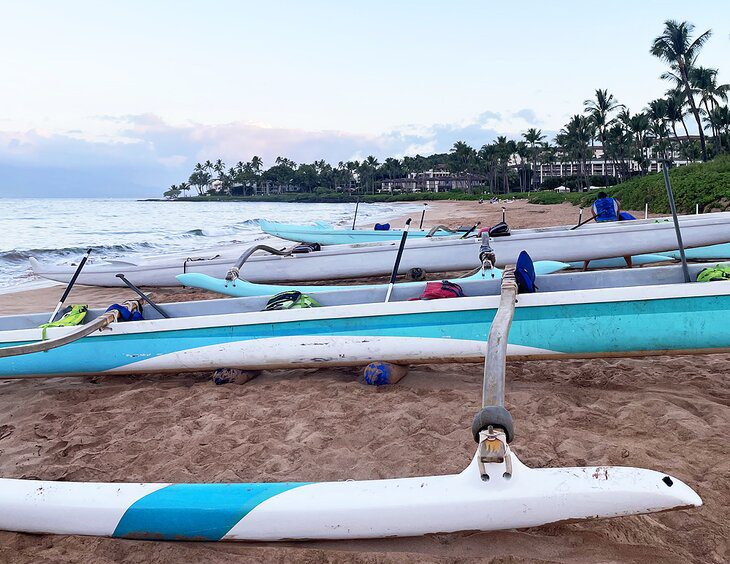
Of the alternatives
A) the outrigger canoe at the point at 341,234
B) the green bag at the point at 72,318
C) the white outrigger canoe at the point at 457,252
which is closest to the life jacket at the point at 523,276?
the green bag at the point at 72,318

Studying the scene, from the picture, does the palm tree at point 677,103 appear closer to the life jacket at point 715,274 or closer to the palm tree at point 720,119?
the palm tree at point 720,119

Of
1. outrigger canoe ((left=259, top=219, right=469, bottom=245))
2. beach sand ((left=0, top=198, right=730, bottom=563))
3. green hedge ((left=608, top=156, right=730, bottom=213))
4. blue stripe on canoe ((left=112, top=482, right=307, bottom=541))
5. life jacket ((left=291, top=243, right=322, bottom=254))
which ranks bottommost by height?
beach sand ((left=0, top=198, right=730, bottom=563))

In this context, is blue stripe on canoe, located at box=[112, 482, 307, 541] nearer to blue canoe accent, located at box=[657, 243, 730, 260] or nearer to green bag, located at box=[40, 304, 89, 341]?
green bag, located at box=[40, 304, 89, 341]

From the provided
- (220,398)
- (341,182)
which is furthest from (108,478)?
(341,182)

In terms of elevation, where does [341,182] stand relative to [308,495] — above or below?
above

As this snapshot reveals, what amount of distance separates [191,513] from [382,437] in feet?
3.74

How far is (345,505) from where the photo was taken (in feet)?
5.70

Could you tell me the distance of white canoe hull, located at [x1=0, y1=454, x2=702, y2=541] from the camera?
160 centimetres

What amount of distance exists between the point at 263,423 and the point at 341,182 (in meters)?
97.0

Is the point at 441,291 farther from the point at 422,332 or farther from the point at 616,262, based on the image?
the point at 616,262

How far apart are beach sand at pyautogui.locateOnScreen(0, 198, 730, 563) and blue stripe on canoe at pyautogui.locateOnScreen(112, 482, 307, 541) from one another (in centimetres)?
16

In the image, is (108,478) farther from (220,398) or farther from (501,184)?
(501,184)

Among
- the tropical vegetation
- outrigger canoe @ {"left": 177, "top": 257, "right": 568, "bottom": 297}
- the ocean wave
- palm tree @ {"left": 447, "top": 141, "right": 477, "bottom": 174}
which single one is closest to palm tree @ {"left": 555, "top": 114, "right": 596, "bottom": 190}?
the tropical vegetation

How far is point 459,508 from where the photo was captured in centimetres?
167
